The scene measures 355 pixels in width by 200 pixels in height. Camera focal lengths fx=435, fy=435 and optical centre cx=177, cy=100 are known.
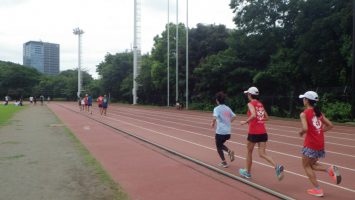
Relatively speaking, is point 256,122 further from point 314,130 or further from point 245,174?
point 314,130

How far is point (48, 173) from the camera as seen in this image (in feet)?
30.5

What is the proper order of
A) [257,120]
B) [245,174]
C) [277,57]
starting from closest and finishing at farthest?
[257,120], [245,174], [277,57]

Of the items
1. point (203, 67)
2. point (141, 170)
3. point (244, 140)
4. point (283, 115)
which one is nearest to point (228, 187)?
point (141, 170)

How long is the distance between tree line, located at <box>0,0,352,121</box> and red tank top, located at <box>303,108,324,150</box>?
21.2 meters

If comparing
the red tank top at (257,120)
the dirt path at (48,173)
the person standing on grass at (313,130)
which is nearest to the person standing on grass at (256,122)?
the red tank top at (257,120)

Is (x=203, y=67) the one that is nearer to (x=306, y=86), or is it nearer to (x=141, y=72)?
(x=306, y=86)

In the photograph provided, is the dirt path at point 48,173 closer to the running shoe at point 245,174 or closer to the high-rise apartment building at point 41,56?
the running shoe at point 245,174

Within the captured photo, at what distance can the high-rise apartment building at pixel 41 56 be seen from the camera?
176125 mm

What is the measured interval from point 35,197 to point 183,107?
45.0 meters

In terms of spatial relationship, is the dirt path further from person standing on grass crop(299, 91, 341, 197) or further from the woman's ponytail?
the woman's ponytail

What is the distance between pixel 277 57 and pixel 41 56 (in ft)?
507

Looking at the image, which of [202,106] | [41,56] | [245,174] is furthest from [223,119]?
[41,56]

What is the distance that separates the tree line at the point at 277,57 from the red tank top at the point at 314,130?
2117cm

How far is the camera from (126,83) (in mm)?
79500
